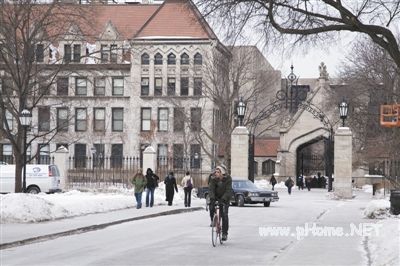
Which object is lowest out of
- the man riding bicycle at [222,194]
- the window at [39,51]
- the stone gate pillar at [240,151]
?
the man riding bicycle at [222,194]

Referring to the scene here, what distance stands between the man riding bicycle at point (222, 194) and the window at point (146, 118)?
58717 millimetres

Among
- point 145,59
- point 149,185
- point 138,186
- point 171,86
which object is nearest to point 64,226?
point 138,186

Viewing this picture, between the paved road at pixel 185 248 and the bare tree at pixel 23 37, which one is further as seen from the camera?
the bare tree at pixel 23 37

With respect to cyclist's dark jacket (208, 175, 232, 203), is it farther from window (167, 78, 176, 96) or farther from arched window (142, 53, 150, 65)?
arched window (142, 53, 150, 65)

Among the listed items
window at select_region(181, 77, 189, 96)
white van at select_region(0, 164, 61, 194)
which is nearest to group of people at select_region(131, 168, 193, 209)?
white van at select_region(0, 164, 61, 194)

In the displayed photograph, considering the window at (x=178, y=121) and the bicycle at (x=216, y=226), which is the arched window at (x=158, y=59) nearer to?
the window at (x=178, y=121)

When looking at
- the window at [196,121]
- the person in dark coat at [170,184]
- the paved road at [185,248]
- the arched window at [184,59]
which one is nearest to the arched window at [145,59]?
the arched window at [184,59]

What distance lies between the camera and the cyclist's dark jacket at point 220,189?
17.4 metres

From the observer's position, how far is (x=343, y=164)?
4762 centimetres

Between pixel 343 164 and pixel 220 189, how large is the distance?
103ft

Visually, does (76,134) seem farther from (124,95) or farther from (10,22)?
(10,22)

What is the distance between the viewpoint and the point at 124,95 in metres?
76.3

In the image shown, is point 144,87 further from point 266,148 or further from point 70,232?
point 70,232

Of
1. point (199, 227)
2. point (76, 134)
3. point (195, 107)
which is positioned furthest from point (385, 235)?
point (76, 134)
